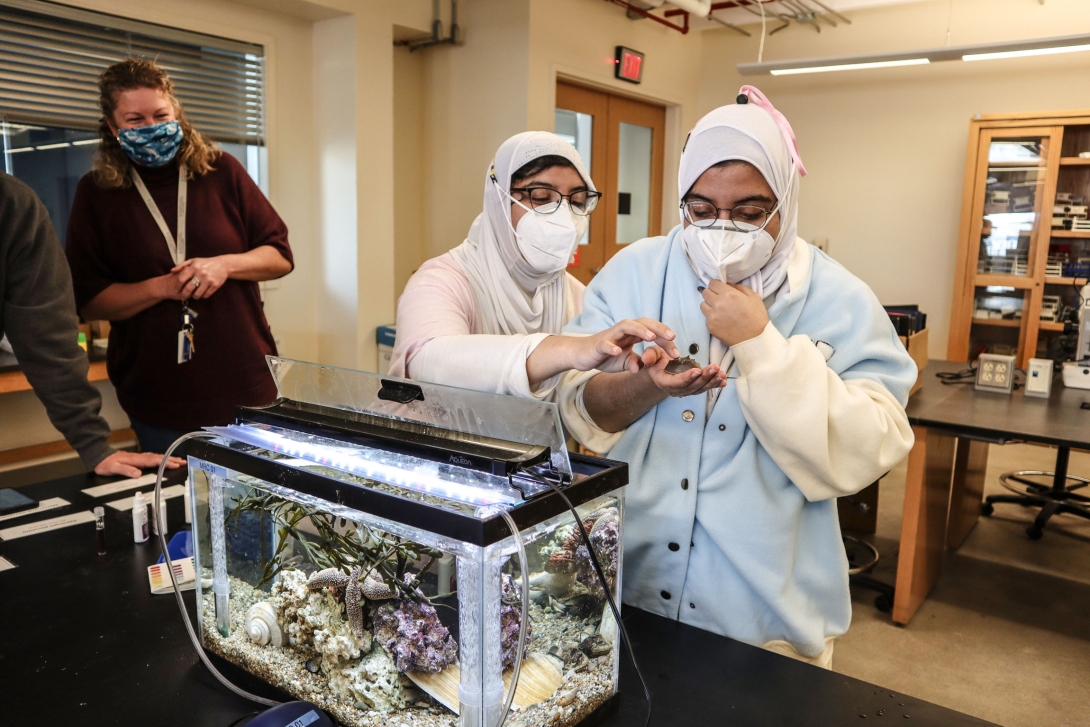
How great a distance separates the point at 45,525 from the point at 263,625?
0.78 metres

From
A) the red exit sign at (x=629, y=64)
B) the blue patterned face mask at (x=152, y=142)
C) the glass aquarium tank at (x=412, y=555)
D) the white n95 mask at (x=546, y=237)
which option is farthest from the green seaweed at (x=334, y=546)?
the red exit sign at (x=629, y=64)

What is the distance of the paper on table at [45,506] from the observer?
1474 millimetres

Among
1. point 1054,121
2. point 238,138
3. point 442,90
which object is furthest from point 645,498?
point 1054,121

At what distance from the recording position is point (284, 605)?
90 centimetres

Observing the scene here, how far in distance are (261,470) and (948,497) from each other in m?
3.08

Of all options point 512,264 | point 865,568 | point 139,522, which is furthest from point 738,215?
point 865,568

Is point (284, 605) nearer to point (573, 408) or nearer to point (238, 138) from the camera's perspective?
point (573, 408)

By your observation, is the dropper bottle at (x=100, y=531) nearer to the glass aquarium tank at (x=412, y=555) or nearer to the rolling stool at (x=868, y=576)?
the glass aquarium tank at (x=412, y=555)

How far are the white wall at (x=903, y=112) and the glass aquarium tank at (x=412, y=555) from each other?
558cm

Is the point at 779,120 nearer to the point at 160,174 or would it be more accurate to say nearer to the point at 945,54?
the point at 160,174

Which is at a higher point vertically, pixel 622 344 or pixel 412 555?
pixel 622 344

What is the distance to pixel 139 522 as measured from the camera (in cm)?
136

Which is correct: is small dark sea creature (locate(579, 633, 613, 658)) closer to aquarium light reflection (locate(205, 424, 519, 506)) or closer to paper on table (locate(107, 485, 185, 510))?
aquarium light reflection (locate(205, 424, 519, 506))

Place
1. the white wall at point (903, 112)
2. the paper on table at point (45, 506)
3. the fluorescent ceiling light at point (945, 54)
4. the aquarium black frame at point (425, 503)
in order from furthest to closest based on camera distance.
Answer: the white wall at point (903, 112), the fluorescent ceiling light at point (945, 54), the paper on table at point (45, 506), the aquarium black frame at point (425, 503)
